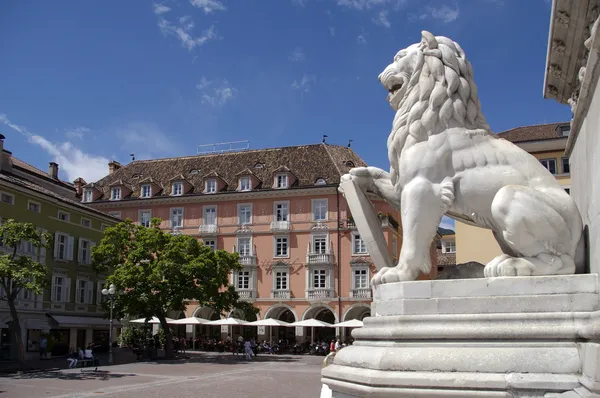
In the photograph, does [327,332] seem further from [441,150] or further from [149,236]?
[441,150]

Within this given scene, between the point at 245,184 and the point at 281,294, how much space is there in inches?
396

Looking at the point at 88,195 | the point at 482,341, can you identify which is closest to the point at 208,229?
the point at 88,195

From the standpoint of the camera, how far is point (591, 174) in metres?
4.62

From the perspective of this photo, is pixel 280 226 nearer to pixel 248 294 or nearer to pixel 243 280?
pixel 243 280

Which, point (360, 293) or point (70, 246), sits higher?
point (70, 246)

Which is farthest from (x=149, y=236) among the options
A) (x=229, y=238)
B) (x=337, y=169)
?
(x=337, y=169)

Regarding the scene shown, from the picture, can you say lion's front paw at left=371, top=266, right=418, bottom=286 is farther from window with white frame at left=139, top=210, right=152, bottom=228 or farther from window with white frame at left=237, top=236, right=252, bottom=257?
window with white frame at left=139, top=210, right=152, bottom=228

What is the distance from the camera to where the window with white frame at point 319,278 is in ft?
158

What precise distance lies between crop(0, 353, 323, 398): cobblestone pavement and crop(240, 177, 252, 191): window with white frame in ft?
78.3

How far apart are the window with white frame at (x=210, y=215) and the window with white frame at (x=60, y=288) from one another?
587 inches

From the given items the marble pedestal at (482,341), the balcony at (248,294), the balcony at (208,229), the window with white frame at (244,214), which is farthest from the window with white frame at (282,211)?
the marble pedestal at (482,341)

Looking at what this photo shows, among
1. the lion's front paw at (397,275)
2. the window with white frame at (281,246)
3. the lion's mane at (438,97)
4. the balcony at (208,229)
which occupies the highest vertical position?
the balcony at (208,229)

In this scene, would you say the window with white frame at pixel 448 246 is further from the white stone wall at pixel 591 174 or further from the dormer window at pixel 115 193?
the white stone wall at pixel 591 174

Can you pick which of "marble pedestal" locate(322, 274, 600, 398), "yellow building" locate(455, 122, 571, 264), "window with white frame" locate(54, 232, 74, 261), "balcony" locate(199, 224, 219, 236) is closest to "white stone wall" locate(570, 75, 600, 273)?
"marble pedestal" locate(322, 274, 600, 398)
